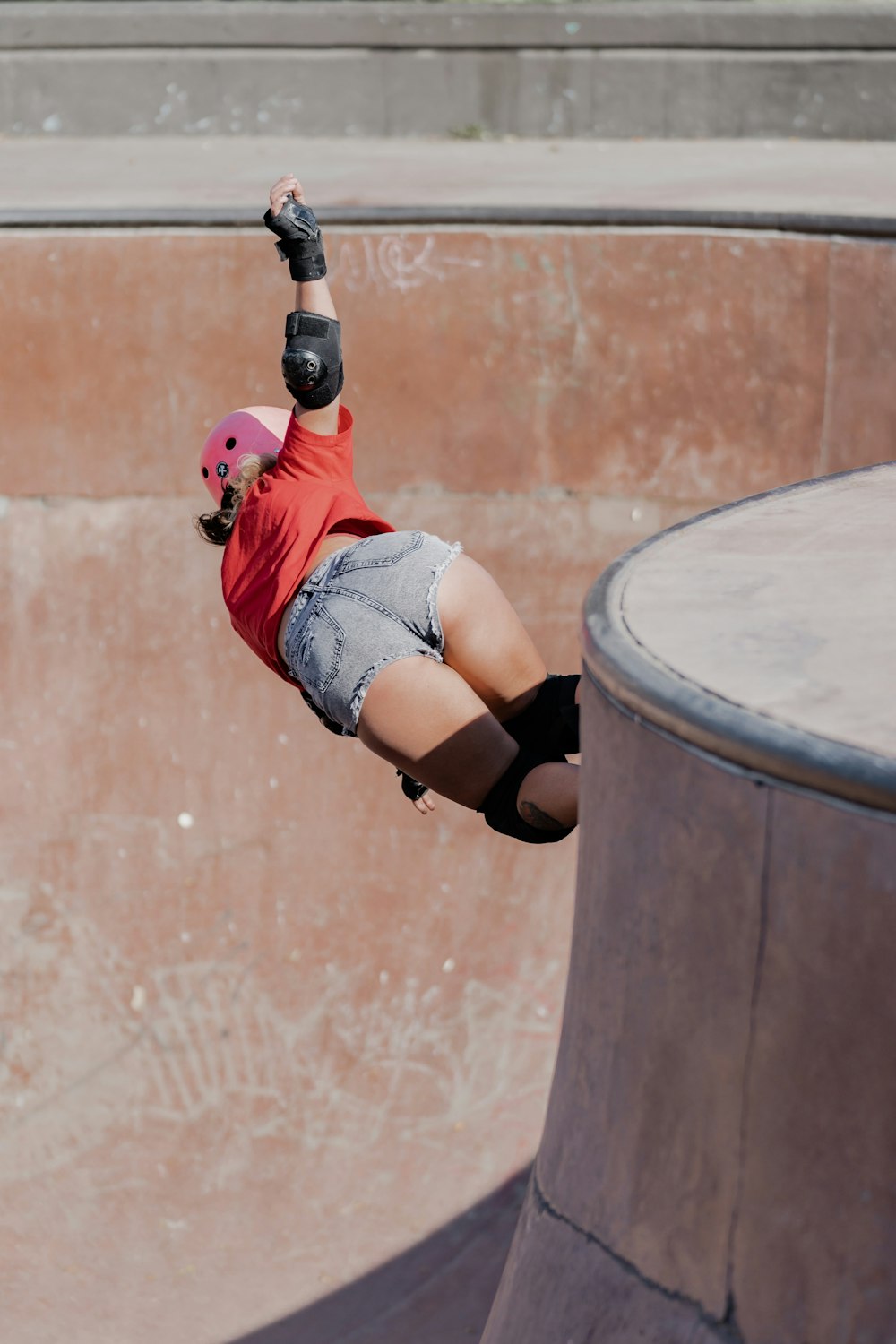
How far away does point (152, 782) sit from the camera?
6.70m

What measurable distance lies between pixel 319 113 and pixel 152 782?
592 centimetres

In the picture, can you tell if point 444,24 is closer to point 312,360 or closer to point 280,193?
point 280,193

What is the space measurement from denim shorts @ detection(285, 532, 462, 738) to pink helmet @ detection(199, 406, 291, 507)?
0.60 meters

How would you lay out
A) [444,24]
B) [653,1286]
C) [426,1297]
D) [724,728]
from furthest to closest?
[444,24] < [426,1297] < [653,1286] < [724,728]

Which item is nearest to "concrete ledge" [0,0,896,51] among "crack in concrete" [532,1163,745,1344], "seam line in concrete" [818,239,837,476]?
"seam line in concrete" [818,239,837,476]

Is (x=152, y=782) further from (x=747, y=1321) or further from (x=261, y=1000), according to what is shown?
(x=747, y=1321)

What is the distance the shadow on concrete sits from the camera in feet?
18.2

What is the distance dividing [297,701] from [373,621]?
349 cm

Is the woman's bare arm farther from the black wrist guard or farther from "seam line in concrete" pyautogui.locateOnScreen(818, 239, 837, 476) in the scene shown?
"seam line in concrete" pyautogui.locateOnScreen(818, 239, 837, 476)

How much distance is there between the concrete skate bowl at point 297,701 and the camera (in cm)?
628

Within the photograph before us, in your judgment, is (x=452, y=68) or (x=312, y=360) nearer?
(x=312, y=360)

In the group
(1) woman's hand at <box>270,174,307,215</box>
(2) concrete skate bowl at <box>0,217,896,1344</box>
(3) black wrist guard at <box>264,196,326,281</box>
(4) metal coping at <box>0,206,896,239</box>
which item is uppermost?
(1) woman's hand at <box>270,174,307,215</box>

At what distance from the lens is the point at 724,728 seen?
212 cm

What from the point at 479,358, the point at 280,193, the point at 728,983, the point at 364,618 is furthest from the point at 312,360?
the point at 479,358
